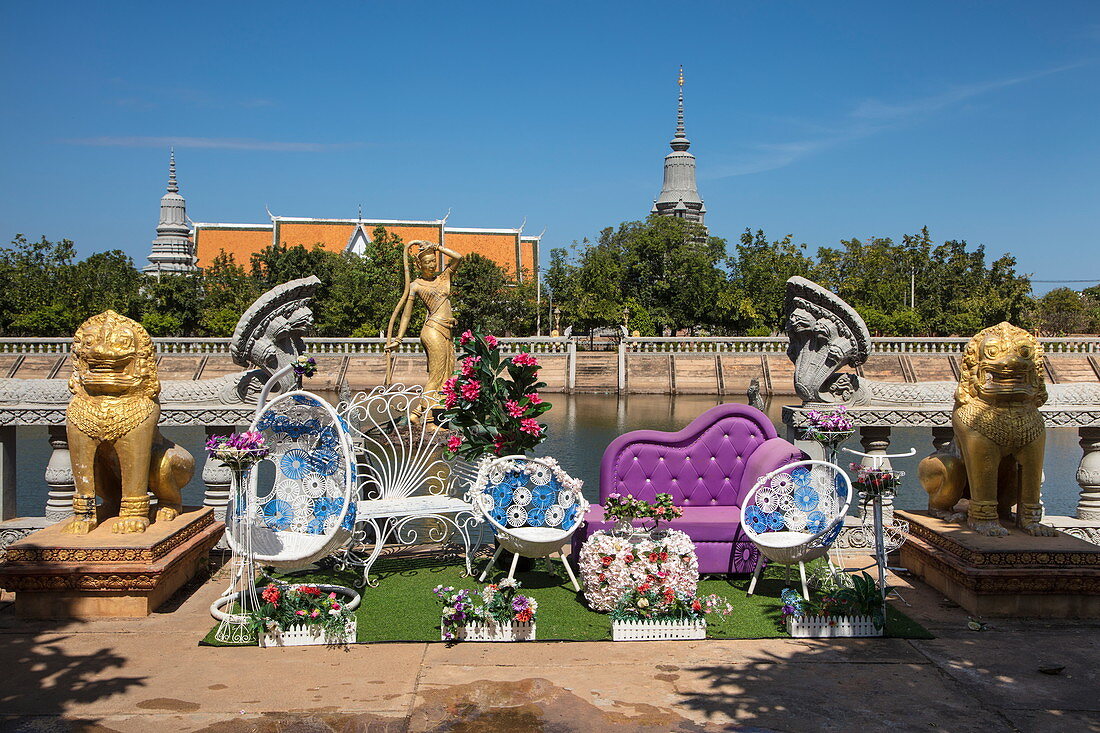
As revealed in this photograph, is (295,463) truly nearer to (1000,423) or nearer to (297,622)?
(297,622)

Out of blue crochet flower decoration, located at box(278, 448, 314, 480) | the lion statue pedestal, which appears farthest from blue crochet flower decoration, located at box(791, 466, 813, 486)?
the lion statue pedestal

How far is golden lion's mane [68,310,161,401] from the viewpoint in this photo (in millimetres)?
5184

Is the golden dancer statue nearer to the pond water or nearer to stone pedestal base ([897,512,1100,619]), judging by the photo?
the pond water

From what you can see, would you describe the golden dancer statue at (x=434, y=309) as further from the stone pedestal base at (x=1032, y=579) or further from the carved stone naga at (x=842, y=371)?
the stone pedestal base at (x=1032, y=579)

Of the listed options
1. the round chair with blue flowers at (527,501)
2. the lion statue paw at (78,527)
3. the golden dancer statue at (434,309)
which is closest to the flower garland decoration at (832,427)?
the round chair with blue flowers at (527,501)

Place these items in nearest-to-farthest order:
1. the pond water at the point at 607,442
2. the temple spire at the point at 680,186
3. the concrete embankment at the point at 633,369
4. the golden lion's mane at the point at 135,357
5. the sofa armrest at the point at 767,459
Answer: the golden lion's mane at the point at 135,357
the sofa armrest at the point at 767,459
the pond water at the point at 607,442
the concrete embankment at the point at 633,369
the temple spire at the point at 680,186

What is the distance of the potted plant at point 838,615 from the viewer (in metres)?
4.70

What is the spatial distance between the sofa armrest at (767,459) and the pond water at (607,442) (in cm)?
329

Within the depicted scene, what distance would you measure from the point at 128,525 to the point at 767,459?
12.6ft

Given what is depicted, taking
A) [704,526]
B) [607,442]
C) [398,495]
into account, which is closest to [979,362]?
[704,526]

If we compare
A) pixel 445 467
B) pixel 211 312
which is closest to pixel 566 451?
pixel 445 467

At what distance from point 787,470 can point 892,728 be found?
179cm

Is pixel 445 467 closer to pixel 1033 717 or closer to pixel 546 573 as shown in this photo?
pixel 546 573

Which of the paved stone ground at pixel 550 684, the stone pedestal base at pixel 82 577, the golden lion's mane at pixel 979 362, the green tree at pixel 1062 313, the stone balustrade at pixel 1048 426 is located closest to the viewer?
the paved stone ground at pixel 550 684
